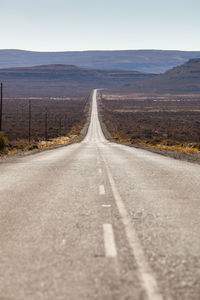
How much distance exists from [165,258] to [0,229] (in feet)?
9.10

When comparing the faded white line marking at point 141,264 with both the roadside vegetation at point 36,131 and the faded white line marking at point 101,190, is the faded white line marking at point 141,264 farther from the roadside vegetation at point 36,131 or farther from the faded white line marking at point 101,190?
the roadside vegetation at point 36,131

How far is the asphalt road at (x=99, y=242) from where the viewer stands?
3.96 metres

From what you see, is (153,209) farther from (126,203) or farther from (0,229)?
(0,229)

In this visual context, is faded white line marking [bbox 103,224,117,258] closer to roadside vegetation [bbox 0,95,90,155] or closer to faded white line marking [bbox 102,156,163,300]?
faded white line marking [bbox 102,156,163,300]

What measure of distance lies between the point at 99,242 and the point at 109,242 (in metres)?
0.14

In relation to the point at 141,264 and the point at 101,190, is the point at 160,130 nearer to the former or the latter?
the point at 101,190

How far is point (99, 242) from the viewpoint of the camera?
5516 mm

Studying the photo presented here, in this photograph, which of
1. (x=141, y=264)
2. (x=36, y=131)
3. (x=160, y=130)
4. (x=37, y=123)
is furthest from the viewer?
(x=37, y=123)

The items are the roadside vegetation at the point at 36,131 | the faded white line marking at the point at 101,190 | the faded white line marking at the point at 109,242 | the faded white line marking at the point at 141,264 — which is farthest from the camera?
the roadside vegetation at the point at 36,131

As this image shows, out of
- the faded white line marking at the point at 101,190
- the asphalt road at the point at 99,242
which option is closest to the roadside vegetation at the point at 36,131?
the faded white line marking at the point at 101,190

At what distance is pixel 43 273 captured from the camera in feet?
14.2

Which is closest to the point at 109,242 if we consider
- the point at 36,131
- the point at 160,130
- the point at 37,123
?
the point at 160,130

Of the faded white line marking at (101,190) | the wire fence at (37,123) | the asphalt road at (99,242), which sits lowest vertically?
the wire fence at (37,123)

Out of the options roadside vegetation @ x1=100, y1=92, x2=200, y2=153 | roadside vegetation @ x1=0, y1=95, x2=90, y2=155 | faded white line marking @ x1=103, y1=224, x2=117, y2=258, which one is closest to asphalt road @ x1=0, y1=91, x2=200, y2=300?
faded white line marking @ x1=103, y1=224, x2=117, y2=258
